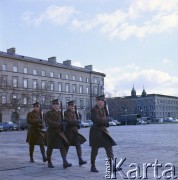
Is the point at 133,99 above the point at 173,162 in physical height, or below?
above

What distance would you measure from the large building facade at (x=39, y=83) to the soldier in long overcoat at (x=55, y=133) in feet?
189

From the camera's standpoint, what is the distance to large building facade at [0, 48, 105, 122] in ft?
254

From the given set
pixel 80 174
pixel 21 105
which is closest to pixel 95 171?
pixel 80 174

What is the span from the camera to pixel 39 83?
88188 mm

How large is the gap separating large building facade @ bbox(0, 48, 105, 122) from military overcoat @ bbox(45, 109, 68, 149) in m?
57.7

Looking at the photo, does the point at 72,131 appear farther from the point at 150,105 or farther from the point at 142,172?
the point at 150,105

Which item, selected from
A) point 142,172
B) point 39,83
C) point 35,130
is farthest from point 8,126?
point 142,172

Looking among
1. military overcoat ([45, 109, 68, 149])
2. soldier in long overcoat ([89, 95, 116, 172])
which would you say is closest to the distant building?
military overcoat ([45, 109, 68, 149])

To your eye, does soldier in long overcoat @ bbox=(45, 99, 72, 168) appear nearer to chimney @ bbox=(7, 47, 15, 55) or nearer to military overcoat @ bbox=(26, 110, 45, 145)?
military overcoat @ bbox=(26, 110, 45, 145)

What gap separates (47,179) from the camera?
8.39 metres

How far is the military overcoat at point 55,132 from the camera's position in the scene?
1012cm

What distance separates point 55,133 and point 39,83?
259 feet

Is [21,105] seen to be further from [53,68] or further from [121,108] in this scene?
[121,108]

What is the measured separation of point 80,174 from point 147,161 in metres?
3.10
